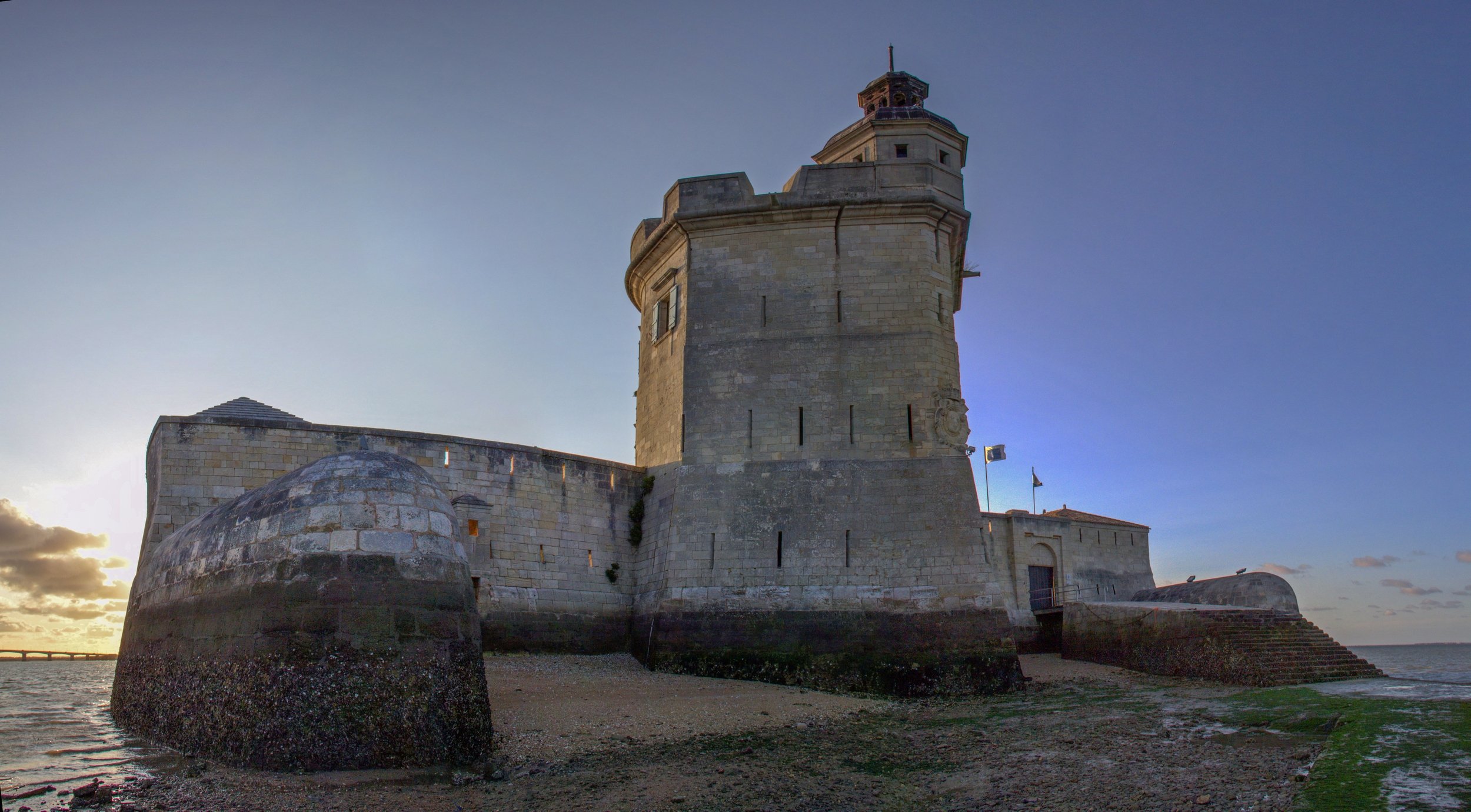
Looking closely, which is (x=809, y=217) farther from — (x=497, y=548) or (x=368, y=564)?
(x=368, y=564)

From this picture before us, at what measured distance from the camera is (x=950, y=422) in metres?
14.9

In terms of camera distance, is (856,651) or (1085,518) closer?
(856,651)

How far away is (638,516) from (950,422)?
607cm

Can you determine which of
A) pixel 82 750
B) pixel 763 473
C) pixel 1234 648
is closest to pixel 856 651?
pixel 763 473

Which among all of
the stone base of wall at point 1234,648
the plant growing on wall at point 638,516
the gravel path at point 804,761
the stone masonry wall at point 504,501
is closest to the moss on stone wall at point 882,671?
the gravel path at point 804,761

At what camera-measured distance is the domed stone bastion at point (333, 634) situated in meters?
7.01

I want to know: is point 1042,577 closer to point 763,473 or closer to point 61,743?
point 763,473

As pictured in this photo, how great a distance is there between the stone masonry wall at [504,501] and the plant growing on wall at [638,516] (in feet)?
0.31

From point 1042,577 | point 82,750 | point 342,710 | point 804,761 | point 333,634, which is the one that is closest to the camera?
point 342,710

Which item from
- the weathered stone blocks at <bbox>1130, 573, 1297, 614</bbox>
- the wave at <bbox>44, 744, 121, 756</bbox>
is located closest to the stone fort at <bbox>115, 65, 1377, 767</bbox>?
the wave at <bbox>44, 744, 121, 756</bbox>

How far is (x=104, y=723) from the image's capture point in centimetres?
1041

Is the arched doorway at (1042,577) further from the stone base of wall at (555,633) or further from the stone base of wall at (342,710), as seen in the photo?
the stone base of wall at (342,710)

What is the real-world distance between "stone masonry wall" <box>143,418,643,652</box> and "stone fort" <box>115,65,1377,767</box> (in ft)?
0.11

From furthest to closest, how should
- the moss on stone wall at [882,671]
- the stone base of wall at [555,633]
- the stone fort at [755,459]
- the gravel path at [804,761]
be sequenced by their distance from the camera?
the stone base of wall at [555,633] → the stone fort at [755,459] → the moss on stone wall at [882,671] → the gravel path at [804,761]
